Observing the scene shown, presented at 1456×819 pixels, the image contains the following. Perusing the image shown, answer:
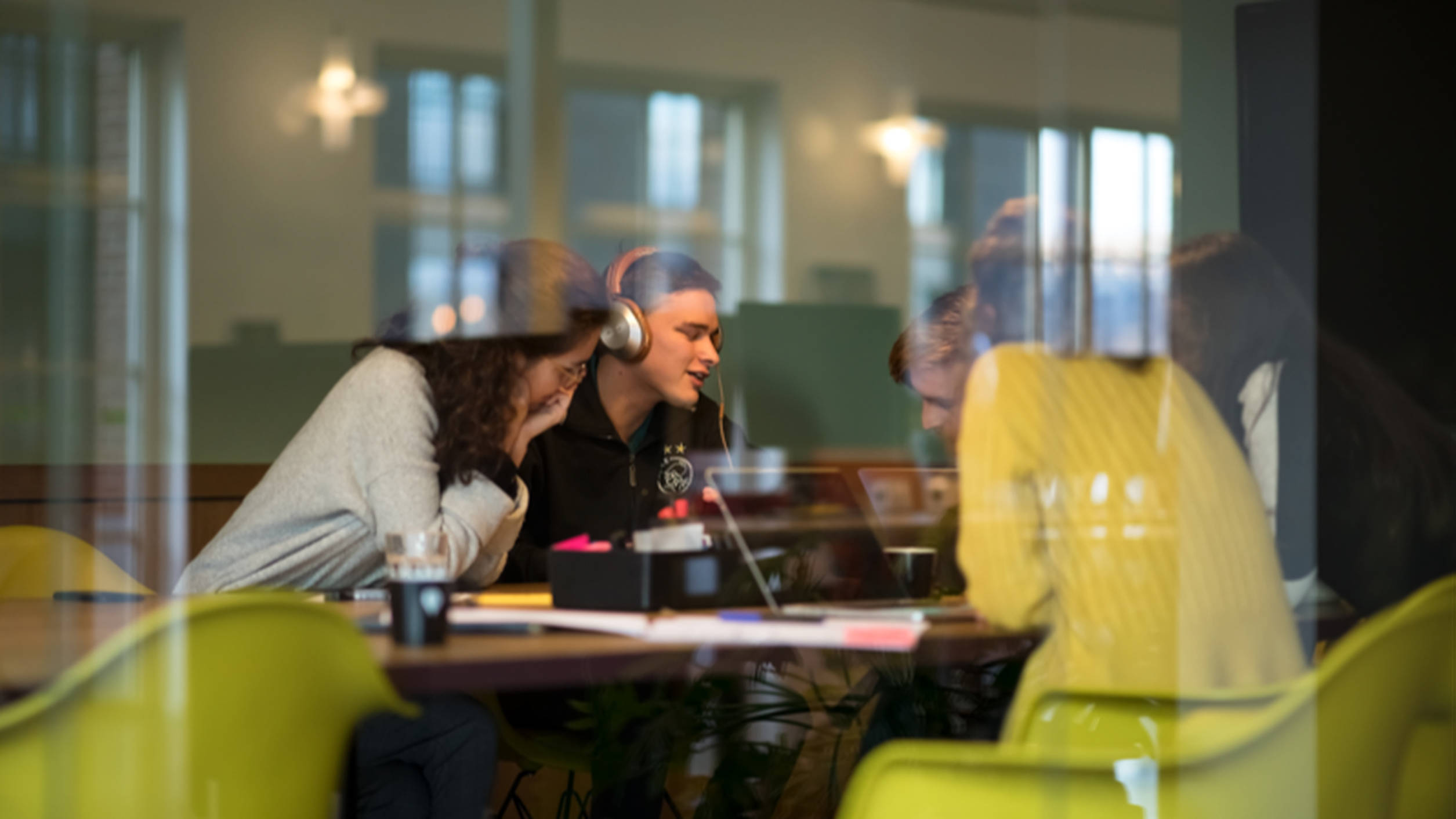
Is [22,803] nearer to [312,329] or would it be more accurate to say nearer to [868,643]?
[868,643]

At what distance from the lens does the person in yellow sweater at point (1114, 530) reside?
4.89 feet

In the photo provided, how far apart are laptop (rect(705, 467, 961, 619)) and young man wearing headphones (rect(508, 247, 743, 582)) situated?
493 mm

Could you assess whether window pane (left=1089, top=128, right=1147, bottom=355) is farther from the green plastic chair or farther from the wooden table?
the green plastic chair

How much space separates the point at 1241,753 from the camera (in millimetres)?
1349

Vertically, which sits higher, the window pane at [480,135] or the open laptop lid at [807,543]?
the window pane at [480,135]

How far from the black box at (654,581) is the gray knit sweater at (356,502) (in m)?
0.29

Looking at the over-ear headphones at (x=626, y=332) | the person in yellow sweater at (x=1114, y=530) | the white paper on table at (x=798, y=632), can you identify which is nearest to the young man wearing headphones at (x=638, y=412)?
the over-ear headphones at (x=626, y=332)

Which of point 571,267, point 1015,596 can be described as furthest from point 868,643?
point 571,267

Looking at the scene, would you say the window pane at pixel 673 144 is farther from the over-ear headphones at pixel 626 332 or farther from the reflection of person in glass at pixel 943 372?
the over-ear headphones at pixel 626 332

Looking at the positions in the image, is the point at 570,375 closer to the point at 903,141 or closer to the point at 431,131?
the point at 431,131

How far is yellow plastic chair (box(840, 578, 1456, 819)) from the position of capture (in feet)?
4.20

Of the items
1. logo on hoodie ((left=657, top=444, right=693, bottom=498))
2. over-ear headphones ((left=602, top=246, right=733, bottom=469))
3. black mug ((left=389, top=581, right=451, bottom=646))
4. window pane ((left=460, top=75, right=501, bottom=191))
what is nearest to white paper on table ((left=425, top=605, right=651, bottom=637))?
black mug ((left=389, top=581, right=451, bottom=646))

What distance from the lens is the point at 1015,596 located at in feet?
4.91

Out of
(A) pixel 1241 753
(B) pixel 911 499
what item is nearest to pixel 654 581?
(B) pixel 911 499
